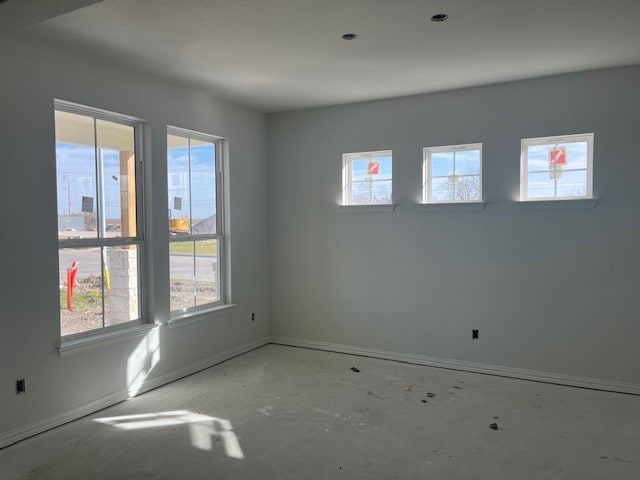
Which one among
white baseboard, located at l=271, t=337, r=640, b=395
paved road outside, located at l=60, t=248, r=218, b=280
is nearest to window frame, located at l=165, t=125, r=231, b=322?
paved road outside, located at l=60, t=248, r=218, b=280

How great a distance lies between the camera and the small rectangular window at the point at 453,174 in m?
4.41

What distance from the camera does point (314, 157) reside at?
16.9 feet

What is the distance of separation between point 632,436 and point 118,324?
12.4ft

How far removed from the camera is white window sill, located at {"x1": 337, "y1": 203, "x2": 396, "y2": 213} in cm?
474

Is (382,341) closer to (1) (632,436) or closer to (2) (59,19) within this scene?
(1) (632,436)

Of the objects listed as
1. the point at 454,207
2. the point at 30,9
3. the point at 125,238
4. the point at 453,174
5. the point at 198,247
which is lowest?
the point at 198,247

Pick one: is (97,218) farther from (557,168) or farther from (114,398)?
(557,168)

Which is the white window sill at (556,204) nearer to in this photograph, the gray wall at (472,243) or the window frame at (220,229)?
the gray wall at (472,243)

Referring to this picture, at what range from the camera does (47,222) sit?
312cm

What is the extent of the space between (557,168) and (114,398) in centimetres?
414

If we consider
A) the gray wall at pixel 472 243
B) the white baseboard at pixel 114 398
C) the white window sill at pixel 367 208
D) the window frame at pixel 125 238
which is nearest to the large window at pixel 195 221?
the window frame at pixel 125 238

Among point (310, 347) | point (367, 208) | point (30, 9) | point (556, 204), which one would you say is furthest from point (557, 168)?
point (30, 9)

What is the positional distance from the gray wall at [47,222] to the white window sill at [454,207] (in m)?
2.31

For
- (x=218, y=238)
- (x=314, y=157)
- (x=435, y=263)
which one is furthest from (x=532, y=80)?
(x=218, y=238)
